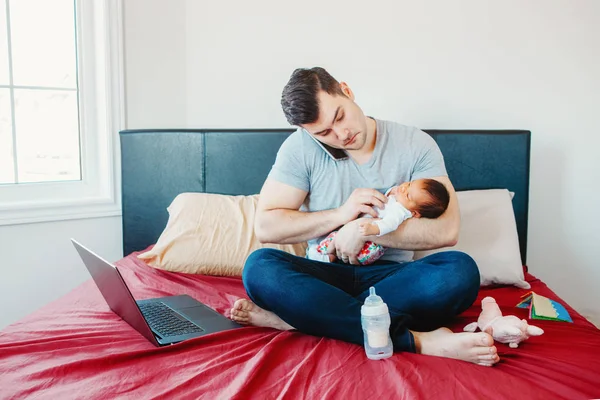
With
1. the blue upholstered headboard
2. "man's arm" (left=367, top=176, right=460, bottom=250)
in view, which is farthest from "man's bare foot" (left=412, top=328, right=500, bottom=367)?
the blue upholstered headboard

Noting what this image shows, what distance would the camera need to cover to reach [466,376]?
1328mm

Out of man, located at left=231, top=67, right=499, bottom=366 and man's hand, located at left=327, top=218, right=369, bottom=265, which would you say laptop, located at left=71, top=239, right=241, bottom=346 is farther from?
man's hand, located at left=327, top=218, right=369, bottom=265

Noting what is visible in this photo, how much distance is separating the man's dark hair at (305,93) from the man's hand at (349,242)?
1.05 feet

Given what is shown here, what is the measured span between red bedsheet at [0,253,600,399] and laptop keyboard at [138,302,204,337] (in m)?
0.06

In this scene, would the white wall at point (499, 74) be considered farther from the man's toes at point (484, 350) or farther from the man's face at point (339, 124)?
the man's toes at point (484, 350)

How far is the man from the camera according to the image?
1.53m

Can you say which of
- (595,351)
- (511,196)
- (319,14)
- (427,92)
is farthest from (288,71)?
(595,351)

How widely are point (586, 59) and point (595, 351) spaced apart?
1.35 m

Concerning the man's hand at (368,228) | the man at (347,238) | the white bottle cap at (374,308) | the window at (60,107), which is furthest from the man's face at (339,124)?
the window at (60,107)

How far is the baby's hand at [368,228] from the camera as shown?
5.50 feet

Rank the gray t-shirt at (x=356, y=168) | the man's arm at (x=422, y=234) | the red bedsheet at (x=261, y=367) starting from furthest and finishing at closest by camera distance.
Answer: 1. the gray t-shirt at (x=356, y=168)
2. the man's arm at (x=422, y=234)
3. the red bedsheet at (x=261, y=367)

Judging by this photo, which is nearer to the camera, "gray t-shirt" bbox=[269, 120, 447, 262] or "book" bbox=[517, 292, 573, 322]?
"book" bbox=[517, 292, 573, 322]

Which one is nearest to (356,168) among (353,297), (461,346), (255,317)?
(353,297)

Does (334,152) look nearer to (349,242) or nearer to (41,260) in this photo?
(349,242)
